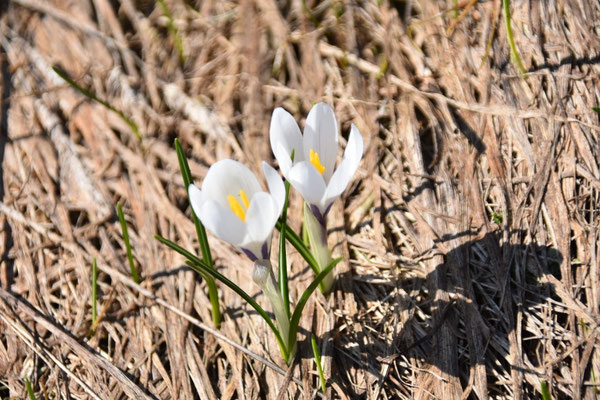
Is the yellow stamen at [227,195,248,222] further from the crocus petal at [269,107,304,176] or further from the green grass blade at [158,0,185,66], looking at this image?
the green grass blade at [158,0,185,66]

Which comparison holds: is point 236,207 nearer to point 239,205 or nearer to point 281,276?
point 239,205

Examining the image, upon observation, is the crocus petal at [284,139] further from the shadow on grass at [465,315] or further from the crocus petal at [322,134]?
the shadow on grass at [465,315]

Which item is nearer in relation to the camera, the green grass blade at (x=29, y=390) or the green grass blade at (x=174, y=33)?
the green grass blade at (x=29, y=390)

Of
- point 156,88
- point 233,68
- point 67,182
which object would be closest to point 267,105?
point 233,68

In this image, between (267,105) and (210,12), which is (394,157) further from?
(210,12)

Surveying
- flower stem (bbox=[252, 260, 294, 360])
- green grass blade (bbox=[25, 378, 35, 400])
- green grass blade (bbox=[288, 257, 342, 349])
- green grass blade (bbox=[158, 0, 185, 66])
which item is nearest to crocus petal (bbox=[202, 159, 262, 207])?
flower stem (bbox=[252, 260, 294, 360])

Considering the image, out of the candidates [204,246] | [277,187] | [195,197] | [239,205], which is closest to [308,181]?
[277,187]

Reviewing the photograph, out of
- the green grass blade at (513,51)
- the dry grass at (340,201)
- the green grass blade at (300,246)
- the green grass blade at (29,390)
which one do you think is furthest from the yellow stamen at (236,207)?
the green grass blade at (513,51)
